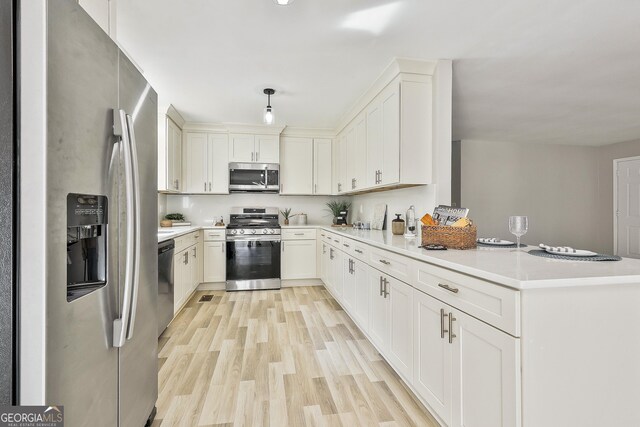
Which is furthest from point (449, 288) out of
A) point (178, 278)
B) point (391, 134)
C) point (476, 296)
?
point (178, 278)

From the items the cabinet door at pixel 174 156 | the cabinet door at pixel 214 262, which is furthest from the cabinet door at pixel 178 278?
the cabinet door at pixel 174 156

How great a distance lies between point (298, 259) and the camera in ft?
15.0

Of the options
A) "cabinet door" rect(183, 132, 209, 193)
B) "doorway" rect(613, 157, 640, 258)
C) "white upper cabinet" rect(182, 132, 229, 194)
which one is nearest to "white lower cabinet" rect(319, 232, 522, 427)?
"white upper cabinet" rect(182, 132, 229, 194)

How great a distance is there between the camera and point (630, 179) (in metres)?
5.75

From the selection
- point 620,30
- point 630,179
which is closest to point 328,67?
point 620,30

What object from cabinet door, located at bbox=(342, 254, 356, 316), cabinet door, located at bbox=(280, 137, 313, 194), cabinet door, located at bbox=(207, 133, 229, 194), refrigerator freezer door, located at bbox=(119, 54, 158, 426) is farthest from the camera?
cabinet door, located at bbox=(280, 137, 313, 194)

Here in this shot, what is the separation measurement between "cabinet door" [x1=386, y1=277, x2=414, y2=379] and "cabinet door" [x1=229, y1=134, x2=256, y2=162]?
10.8 ft

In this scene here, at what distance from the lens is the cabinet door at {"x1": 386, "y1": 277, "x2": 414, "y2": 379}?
1861 mm

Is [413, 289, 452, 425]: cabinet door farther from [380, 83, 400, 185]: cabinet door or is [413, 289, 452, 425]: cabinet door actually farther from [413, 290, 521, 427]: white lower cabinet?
[380, 83, 400, 185]: cabinet door

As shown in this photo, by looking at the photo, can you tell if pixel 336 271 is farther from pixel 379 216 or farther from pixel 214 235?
pixel 214 235

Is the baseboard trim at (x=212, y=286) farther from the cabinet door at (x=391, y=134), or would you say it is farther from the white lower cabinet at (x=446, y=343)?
the cabinet door at (x=391, y=134)

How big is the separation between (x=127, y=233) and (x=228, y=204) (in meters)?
3.94

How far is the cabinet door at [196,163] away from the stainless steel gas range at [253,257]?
879 millimetres

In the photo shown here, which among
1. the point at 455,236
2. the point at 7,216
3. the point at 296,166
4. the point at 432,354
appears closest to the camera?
the point at 7,216
